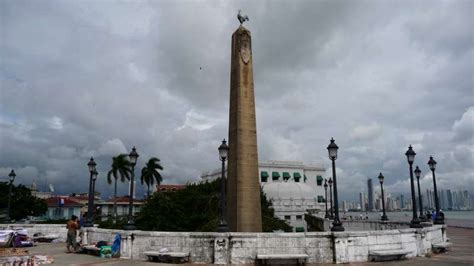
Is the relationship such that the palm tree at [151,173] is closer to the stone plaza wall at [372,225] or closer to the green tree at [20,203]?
the green tree at [20,203]

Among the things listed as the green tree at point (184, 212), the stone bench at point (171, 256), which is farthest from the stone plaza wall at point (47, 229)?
the stone bench at point (171, 256)

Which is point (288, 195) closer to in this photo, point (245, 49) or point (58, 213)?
point (245, 49)

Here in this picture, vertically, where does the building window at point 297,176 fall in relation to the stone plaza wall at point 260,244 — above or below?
above

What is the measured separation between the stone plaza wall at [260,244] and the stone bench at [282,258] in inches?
15.3

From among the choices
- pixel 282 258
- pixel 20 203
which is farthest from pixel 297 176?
pixel 282 258

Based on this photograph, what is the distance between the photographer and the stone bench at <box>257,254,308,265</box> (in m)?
11.7

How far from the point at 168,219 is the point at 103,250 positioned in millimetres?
15333

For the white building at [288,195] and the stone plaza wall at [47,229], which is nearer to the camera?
the stone plaza wall at [47,229]

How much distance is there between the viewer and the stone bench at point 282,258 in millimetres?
11695

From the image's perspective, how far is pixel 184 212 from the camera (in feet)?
99.3

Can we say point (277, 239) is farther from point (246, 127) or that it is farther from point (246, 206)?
point (246, 127)

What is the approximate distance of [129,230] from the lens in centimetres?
1444

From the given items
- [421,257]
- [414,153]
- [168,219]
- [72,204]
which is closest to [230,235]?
[421,257]

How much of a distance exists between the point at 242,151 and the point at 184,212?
1555 centimetres
